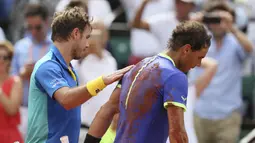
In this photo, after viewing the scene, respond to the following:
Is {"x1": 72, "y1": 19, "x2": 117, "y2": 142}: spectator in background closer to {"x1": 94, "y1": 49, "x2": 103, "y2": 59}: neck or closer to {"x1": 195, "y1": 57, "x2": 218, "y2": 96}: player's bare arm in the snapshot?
{"x1": 94, "y1": 49, "x2": 103, "y2": 59}: neck

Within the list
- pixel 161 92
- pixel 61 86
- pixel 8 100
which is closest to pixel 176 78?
pixel 161 92

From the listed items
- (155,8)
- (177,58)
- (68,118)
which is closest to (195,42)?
(177,58)

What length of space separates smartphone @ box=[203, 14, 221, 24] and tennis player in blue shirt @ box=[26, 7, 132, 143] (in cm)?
360

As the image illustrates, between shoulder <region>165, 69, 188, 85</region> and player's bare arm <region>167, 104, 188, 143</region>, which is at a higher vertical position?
shoulder <region>165, 69, 188, 85</region>

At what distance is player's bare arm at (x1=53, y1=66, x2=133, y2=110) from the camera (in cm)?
554

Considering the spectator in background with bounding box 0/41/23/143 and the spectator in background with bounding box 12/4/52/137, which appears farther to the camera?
the spectator in background with bounding box 12/4/52/137

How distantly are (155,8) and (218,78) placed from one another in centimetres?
166

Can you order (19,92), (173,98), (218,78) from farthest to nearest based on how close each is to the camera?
(218,78), (19,92), (173,98)

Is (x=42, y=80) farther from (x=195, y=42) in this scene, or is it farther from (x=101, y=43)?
(x=101, y=43)

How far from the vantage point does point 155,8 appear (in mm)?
10594

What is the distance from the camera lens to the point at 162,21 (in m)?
9.67

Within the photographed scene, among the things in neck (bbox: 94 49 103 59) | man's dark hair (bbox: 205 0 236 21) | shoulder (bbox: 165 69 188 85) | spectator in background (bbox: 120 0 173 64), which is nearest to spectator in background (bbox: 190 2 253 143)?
man's dark hair (bbox: 205 0 236 21)

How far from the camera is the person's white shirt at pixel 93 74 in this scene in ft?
27.0

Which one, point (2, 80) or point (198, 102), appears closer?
point (2, 80)
